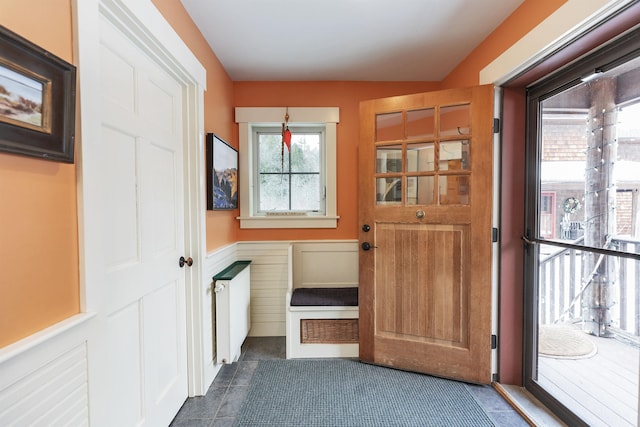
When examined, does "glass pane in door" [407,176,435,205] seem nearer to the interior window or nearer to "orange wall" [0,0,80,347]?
the interior window

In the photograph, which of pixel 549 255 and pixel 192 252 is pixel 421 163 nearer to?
pixel 549 255

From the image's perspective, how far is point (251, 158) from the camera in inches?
102

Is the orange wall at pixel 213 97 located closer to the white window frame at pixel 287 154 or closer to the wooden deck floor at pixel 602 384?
the white window frame at pixel 287 154

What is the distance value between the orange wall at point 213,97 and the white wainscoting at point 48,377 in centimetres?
110

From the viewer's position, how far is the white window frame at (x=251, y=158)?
2494mm

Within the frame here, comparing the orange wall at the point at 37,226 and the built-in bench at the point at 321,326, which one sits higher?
the orange wall at the point at 37,226

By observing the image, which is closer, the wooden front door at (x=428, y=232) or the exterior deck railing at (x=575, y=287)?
the exterior deck railing at (x=575, y=287)

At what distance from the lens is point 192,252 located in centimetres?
169

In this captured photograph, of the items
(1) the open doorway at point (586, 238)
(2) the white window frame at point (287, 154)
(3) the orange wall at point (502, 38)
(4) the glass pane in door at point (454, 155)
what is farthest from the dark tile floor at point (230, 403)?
(3) the orange wall at point (502, 38)

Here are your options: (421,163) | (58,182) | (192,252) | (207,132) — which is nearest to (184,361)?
(192,252)

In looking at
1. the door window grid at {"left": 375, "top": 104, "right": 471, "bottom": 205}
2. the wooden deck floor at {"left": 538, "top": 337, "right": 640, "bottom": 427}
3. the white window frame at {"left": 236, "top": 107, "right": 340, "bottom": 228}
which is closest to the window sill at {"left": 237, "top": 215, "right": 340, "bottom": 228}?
the white window frame at {"left": 236, "top": 107, "right": 340, "bottom": 228}

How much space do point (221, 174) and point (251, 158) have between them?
604 mm

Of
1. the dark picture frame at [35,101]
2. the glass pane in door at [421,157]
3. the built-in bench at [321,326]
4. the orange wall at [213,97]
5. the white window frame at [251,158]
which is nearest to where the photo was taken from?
the dark picture frame at [35,101]

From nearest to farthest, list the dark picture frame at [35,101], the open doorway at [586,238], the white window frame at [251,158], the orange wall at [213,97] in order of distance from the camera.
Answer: the dark picture frame at [35,101] → the open doorway at [586,238] → the orange wall at [213,97] → the white window frame at [251,158]
